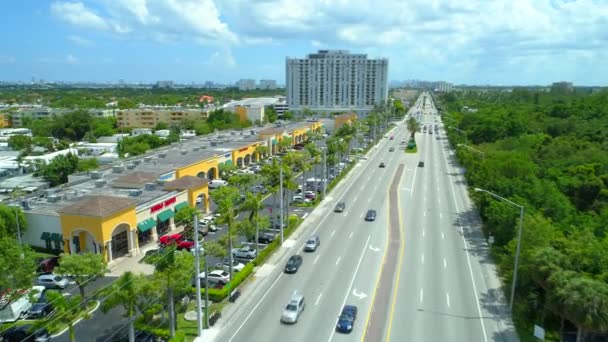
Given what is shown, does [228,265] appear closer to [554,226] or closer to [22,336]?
[22,336]

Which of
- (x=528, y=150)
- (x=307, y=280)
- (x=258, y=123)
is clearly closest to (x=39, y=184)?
(x=307, y=280)

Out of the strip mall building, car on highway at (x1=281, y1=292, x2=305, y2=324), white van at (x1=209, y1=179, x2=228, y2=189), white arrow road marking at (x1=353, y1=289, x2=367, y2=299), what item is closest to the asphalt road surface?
white arrow road marking at (x1=353, y1=289, x2=367, y2=299)

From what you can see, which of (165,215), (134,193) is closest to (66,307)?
(165,215)

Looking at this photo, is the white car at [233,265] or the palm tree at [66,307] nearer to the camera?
the palm tree at [66,307]

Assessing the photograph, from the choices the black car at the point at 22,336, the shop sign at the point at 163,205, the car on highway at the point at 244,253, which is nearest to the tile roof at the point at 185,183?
the shop sign at the point at 163,205

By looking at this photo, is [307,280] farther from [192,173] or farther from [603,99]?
[603,99]

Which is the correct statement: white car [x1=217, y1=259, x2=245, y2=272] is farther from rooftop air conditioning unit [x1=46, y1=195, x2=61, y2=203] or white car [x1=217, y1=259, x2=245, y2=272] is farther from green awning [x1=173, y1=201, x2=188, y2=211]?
rooftop air conditioning unit [x1=46, y1=195, x2=61, y2=203]

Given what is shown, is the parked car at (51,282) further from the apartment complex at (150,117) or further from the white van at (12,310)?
the apartment complex at (150,117)
